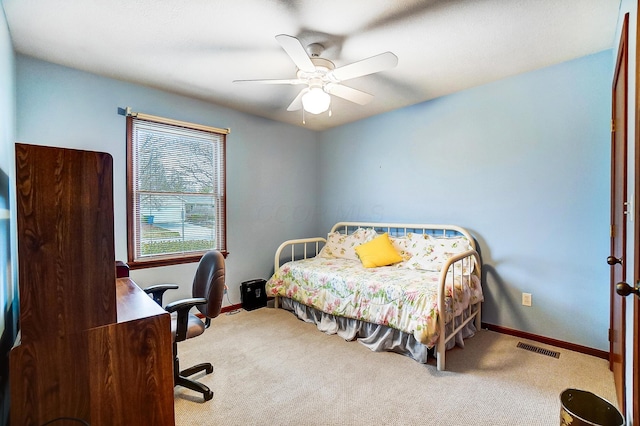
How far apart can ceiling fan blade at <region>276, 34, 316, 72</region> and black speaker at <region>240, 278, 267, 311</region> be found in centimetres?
244

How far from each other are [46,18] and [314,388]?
9.23ft

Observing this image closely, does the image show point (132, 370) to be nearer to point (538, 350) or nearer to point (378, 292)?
point (378, 292)

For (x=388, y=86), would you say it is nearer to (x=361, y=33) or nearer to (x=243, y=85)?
(x=361, y=33)

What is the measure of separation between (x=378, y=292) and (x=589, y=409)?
4.43 ft

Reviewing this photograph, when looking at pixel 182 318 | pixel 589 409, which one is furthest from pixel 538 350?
pixel 182 318

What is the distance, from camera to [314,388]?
1.94 metres

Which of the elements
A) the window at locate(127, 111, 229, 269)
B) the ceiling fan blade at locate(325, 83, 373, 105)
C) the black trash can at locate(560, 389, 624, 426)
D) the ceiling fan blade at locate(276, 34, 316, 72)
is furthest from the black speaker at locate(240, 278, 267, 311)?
the black trash can at locate(560, 389, 624, 426)

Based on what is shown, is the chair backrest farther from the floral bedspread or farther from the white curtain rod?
the white curtain rod

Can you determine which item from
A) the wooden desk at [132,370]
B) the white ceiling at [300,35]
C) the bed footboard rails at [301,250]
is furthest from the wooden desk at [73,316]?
the bed footboard rails at [301,250]

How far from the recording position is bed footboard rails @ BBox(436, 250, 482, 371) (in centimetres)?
213

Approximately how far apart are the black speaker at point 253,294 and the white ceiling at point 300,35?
214 centimetres

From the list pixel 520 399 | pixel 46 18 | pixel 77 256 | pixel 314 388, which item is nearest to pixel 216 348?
pixel 314 388

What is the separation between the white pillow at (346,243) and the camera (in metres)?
3.64

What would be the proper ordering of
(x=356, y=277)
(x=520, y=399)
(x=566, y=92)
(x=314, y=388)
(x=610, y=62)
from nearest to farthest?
(x=520, y=399), (x=314, y=388), (x=610, y=62), (x=566, y=92), (x=356, y=277)
